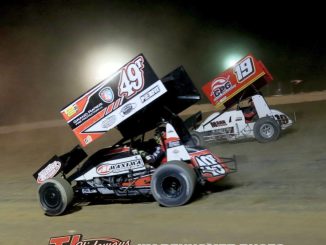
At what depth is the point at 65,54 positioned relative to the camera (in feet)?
93.6

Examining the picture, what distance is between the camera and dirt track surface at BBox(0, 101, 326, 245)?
17.5ft

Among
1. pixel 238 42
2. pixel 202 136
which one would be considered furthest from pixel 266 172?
pixel 238 42

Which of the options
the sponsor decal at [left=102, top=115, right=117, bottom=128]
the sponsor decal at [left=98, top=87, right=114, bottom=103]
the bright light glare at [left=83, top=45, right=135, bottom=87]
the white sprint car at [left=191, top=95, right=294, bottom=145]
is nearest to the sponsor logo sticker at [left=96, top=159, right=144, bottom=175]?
the sponsor decal at [left=102, top=115, right=117, bottom=128]

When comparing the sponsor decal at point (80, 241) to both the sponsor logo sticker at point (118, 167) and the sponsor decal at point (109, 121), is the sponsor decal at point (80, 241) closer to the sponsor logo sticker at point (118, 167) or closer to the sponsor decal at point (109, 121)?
the sponsor logo sticker at point (118, 167)

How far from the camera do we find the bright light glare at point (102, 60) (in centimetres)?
2772

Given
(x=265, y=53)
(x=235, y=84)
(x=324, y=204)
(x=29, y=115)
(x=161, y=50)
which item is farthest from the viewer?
(x=161, y=50)

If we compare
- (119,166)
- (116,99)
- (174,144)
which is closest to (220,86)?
(174,144)

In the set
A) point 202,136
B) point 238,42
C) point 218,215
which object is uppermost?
point 238,42

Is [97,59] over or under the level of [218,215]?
over

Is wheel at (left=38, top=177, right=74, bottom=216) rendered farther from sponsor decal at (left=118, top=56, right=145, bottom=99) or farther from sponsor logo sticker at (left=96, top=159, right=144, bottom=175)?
sponsor decal at (left=118, top=56, right=145, bottom=99)

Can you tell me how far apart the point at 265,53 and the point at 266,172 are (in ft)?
65.0

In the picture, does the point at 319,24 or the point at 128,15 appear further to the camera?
the point at 128,15

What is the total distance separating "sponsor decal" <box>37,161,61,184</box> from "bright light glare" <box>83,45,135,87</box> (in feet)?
66.9

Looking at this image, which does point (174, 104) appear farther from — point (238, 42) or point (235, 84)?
point (238, 42)
